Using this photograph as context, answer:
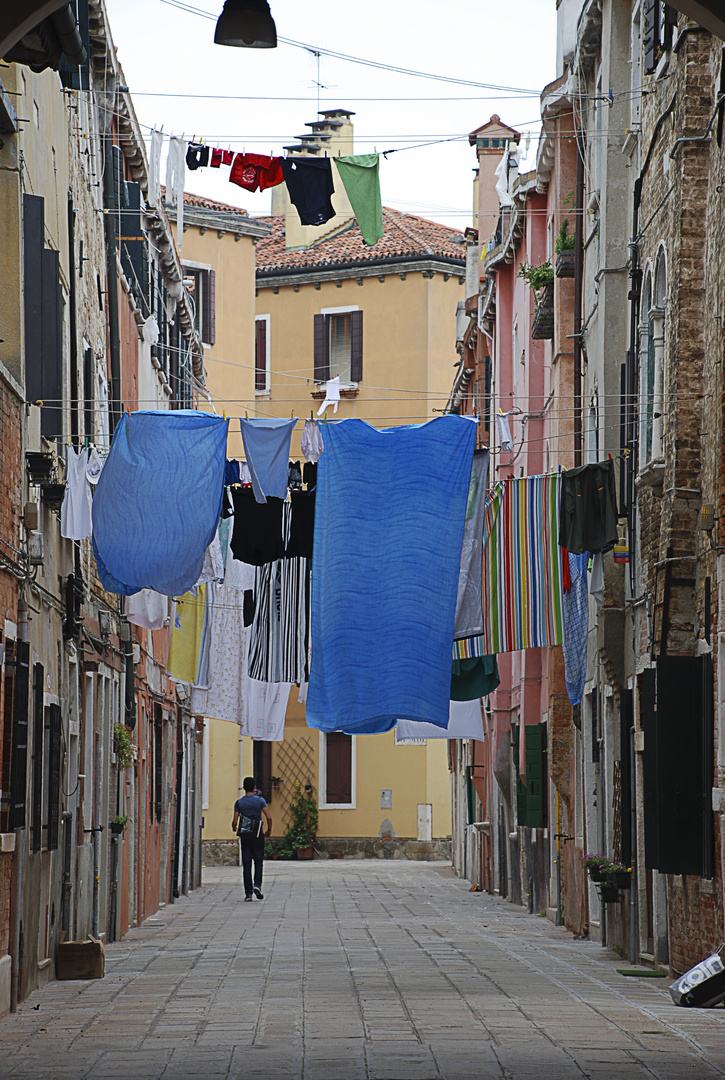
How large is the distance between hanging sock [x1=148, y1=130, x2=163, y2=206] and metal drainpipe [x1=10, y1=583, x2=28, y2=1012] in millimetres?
10704

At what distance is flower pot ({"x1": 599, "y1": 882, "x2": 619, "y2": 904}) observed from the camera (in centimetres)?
1495

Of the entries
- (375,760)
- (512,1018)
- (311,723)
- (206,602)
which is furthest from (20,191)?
(375,760)

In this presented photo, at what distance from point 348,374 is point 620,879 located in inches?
1117

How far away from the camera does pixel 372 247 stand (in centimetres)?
4238

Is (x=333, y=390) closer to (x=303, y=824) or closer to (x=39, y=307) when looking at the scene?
(x=303, y=824)

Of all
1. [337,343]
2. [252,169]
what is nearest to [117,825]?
[252,169]

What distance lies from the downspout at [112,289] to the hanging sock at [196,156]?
278 cm

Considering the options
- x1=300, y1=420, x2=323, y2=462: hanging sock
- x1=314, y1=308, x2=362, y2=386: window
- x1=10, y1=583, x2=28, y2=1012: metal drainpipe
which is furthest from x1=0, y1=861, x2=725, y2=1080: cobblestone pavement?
x1=314, y1=308, x2=362, y2=386: window

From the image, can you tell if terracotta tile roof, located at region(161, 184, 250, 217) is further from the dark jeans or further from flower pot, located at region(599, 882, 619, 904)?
flower pot, located at region(599, 882, 619, 904)

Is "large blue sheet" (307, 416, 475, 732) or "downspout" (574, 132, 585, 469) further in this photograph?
"downspout" (574, 132, 585, 469)

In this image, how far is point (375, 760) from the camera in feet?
132

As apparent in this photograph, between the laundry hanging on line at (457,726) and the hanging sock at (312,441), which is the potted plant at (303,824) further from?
the hanging sock at (312,441)

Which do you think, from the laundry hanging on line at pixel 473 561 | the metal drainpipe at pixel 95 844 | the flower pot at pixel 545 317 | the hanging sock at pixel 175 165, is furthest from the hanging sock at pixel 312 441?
the hanging sock at pixel 175 165

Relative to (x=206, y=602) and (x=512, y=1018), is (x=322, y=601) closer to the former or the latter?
(x=512, y=1018)
